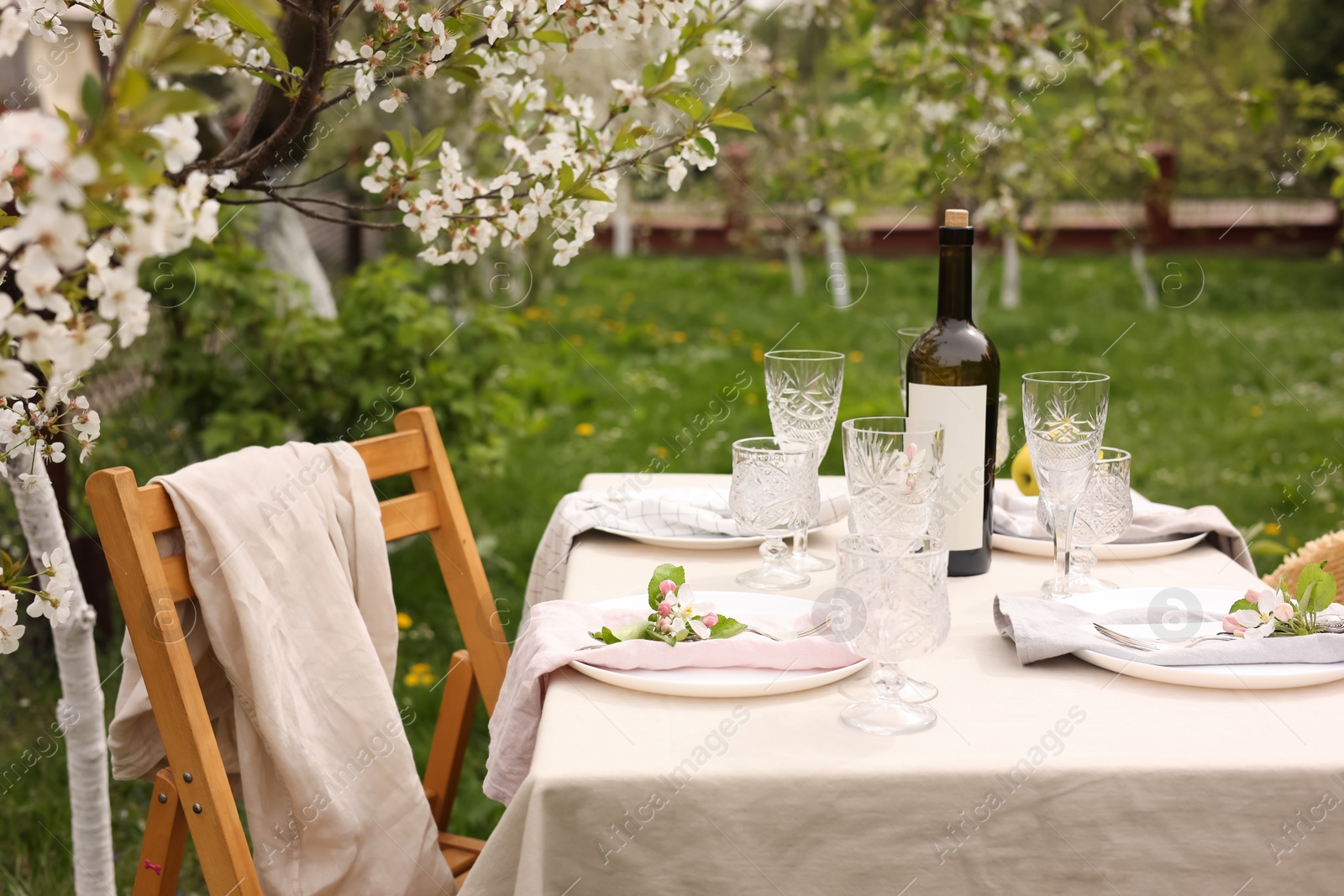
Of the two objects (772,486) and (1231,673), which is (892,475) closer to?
(772,486)

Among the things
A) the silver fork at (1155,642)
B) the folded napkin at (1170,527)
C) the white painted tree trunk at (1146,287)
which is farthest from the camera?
the white painted tree trunk at (1146,287)

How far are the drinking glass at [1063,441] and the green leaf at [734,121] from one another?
60cm

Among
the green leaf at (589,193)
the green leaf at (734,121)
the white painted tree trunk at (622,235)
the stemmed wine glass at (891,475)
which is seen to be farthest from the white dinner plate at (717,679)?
the white painted tree trunk at (622,235)

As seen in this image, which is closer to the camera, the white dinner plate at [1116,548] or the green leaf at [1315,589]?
the green leaf at [1315,589]

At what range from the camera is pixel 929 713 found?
137 centimetres

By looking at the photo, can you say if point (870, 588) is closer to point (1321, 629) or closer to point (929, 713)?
point (929, 713)

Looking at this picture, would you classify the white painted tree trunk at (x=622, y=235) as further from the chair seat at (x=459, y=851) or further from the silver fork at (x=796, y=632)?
the silver fork at (x=796, y=632)

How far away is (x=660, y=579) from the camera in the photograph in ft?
5.11

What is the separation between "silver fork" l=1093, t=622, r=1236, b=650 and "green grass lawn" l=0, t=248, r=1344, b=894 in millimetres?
1660

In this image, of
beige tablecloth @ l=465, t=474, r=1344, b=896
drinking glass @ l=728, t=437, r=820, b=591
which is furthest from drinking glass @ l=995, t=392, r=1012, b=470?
beige tablecloth @ l=465, t=474, r=1344, b=896

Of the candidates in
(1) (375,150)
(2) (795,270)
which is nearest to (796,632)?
(1) (375,150)

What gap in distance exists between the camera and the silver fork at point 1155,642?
1522 mm

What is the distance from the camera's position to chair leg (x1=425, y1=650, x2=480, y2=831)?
2107 mm

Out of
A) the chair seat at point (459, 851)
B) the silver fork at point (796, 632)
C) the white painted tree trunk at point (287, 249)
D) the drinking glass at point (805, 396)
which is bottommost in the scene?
the chair seat at point (459, 851)
